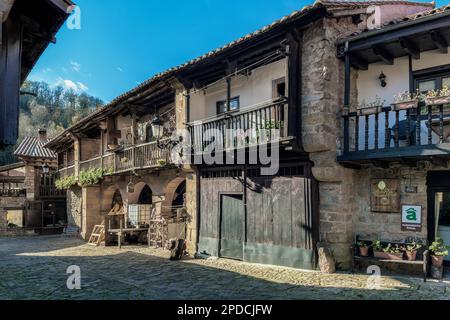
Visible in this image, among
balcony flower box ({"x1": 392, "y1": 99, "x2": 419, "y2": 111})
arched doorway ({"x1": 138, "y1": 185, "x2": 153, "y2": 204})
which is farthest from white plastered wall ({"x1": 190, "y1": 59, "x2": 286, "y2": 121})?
arched doorway ({"x1": 138, "y1": 185, "x2": 153, "y2": 204})

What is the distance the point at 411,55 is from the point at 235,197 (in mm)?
5596

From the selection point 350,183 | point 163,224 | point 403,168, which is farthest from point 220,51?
point 163,224

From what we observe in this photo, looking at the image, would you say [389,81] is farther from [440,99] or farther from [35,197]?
[35,197]

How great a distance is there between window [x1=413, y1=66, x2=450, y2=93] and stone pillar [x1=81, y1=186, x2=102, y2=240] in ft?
47.8

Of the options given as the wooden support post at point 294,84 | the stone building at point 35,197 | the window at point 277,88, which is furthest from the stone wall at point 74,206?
the wooden support post at point 294,84

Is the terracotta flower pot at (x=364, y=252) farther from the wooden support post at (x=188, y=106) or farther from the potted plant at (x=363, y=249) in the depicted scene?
the wooden support post at (x=188, y=106)

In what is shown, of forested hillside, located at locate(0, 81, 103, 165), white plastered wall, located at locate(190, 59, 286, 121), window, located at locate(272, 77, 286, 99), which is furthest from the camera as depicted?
forested hillside, located at locate(0, 81, 103, 165)

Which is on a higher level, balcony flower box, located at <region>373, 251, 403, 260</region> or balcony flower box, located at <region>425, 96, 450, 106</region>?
balcony flower box, located at <region>425, 96, 450, 106</region>

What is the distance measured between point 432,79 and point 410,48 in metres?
0.88

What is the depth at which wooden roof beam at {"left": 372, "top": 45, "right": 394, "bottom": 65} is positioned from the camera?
297 inches

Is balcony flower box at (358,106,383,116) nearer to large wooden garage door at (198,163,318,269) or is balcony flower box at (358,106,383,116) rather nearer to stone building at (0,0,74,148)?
large wooden garage door at (198,163,318,269)

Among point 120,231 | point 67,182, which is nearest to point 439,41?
point 120,231

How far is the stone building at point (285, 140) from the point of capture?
7809 mm

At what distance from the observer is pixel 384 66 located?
27.1 feet
